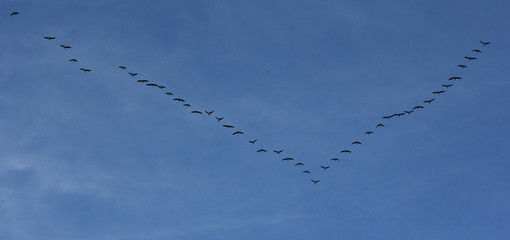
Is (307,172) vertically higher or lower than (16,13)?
lower

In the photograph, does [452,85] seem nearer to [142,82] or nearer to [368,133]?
[368,133]

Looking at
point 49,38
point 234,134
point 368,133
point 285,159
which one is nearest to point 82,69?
point 49,38

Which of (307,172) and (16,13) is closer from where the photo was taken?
(16,13)

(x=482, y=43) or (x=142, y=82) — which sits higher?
(x=482, y=43)

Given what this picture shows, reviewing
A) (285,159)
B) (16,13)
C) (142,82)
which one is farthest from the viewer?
(285,159)

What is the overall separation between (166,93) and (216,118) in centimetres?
1729

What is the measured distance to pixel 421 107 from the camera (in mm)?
183625

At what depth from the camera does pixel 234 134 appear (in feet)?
610

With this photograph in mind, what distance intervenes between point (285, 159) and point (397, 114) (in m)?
32.0

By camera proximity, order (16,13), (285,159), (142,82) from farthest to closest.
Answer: (285,159) < (142,82) < (16,13)

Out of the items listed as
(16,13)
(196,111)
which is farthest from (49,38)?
(196,111)

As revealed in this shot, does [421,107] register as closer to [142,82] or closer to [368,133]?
[368,133]

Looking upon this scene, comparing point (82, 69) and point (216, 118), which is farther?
point (216, 118)

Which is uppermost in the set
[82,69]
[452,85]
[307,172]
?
[452,85]
